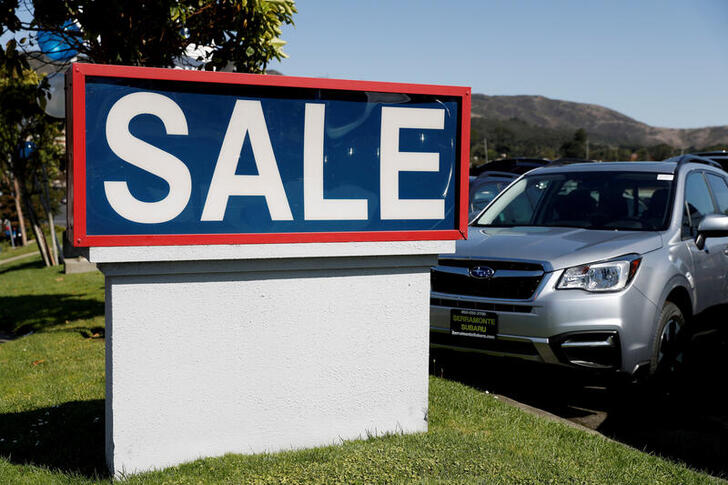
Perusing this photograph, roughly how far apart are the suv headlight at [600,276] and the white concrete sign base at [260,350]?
148 centimetres

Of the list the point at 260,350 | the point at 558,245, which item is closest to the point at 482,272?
the point at 558,245

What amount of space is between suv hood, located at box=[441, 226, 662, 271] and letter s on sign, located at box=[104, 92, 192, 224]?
2.81 meters

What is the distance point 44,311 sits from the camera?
11.2 metres

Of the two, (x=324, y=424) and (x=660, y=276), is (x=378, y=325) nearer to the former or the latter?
(x=324, y=424)

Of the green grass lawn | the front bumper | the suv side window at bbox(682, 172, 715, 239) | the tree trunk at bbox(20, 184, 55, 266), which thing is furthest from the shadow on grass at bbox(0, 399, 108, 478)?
the tree trunk at bbox(20, 184, 55, 266)

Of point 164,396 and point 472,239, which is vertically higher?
point 472,239

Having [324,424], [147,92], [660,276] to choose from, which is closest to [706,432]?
[660,276]

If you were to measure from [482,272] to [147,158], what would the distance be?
2949 millimetres

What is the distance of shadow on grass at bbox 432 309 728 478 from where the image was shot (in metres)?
4.79

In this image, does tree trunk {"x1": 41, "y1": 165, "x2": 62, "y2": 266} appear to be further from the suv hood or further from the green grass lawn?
the suv hood

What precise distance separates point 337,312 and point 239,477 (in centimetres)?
104

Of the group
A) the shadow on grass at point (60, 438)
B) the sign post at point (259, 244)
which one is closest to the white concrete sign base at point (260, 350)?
the sign post at point (259, 244)

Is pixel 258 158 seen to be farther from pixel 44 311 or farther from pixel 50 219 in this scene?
pixel 50 219

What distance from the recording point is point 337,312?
4102 millimetres
